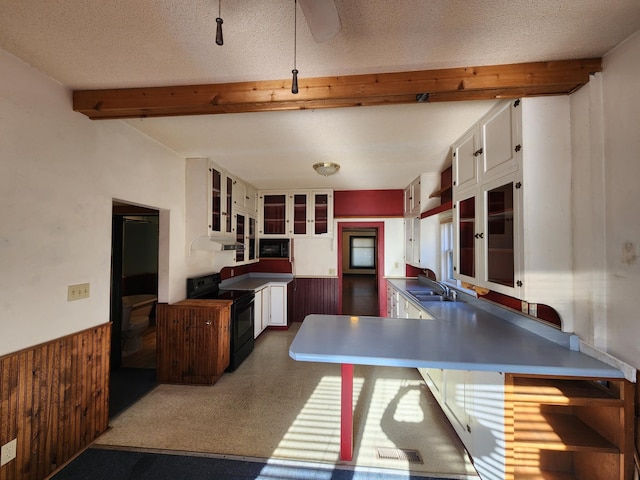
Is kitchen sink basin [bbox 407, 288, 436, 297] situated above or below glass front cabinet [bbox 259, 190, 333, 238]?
below

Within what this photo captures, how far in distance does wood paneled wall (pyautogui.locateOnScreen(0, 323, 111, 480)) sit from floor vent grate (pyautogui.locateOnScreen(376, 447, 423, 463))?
81.7 inches

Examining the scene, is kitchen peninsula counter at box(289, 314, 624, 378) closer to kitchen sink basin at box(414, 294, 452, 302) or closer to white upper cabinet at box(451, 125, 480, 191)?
kitchen sink basin at box(414, 294, 452, 302)

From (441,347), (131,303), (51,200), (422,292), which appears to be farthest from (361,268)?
(51,200)

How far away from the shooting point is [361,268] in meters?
10.2

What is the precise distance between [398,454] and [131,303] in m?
3.43

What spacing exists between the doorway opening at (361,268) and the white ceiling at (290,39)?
106 inches

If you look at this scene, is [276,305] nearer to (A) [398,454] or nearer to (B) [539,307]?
(A) [398,454]

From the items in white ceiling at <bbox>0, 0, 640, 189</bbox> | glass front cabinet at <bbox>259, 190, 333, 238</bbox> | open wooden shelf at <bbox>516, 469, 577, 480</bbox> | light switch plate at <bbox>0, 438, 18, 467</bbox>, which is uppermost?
white ceiling at <bbox>0, 0, 640, 189</bbox>

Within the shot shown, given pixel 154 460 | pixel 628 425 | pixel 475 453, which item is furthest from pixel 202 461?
pixel 628 425

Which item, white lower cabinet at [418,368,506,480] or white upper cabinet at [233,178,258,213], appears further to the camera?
white upper cabinet at [233,178,258,213]

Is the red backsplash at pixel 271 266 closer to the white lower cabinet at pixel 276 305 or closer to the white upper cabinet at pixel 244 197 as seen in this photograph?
the white lower cabinet at pixel 276 305

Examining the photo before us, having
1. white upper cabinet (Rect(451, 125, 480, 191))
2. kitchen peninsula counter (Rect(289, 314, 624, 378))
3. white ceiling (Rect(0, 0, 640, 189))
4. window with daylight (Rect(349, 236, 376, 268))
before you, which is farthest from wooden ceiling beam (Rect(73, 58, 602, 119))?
window with daylight (Rect(349, 236, 376, 268))

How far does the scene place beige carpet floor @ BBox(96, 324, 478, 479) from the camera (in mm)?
1685

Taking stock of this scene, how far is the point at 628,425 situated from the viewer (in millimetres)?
1113
